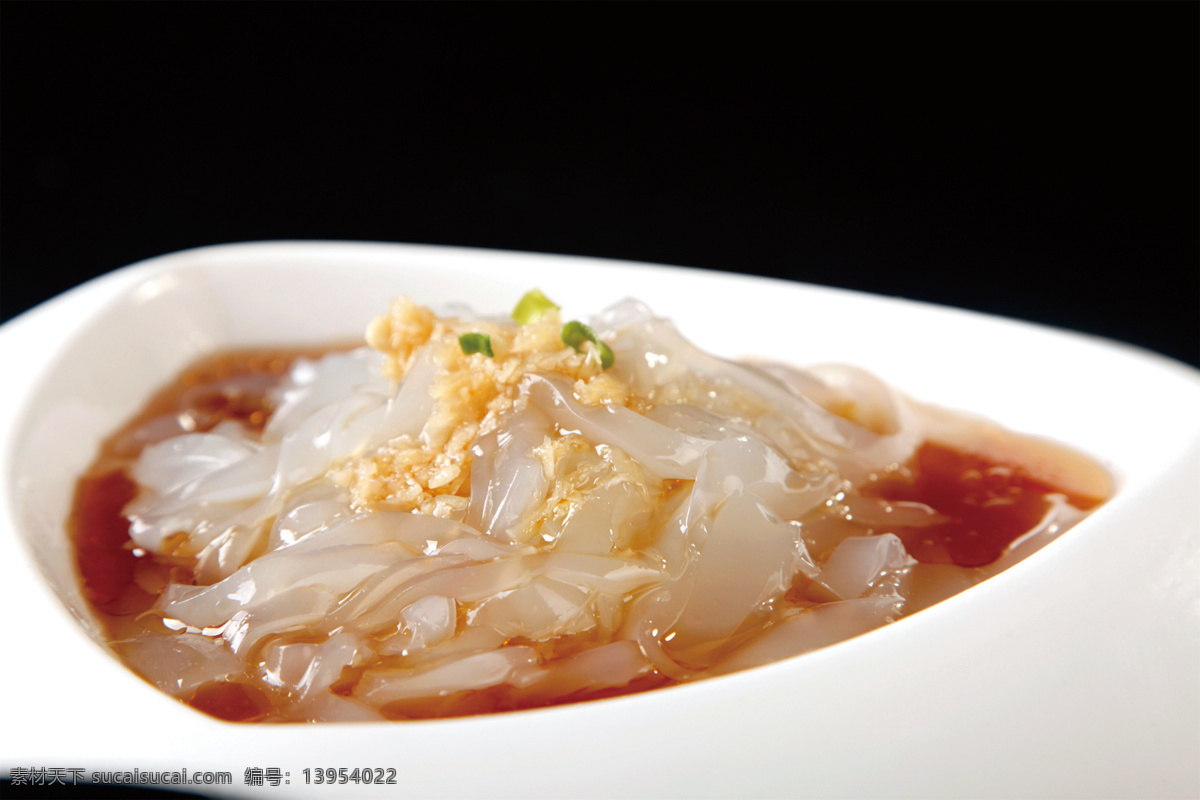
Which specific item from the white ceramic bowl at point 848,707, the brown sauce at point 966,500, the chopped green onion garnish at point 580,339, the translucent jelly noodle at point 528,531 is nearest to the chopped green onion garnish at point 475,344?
the translucent jelly noodle at point 528,531

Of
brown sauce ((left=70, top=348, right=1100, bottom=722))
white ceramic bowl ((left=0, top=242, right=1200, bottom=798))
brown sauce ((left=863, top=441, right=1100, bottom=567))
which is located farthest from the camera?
brown sauce ((left=863, top=441, right=1100, bottom=567))

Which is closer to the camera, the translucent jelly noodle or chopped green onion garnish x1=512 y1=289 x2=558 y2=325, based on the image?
the translucent jelly noodle

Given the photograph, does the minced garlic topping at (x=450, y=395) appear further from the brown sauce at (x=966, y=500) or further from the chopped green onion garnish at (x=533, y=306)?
the brown sauce at (x=966, y=500)

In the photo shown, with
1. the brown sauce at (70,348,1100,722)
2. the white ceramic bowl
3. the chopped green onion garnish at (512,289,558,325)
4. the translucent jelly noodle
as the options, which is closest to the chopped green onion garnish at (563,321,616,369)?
the translucent jelly noodle

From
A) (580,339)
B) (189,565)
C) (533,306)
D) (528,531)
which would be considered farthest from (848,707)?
(189,565)

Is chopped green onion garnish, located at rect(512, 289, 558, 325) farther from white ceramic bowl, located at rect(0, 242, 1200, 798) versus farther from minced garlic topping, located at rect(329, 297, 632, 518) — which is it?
white ceramic bowl, located at rect(0, 242, 1200, 798)

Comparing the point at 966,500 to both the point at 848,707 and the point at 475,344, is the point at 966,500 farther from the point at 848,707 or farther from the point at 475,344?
the point at 475,344
